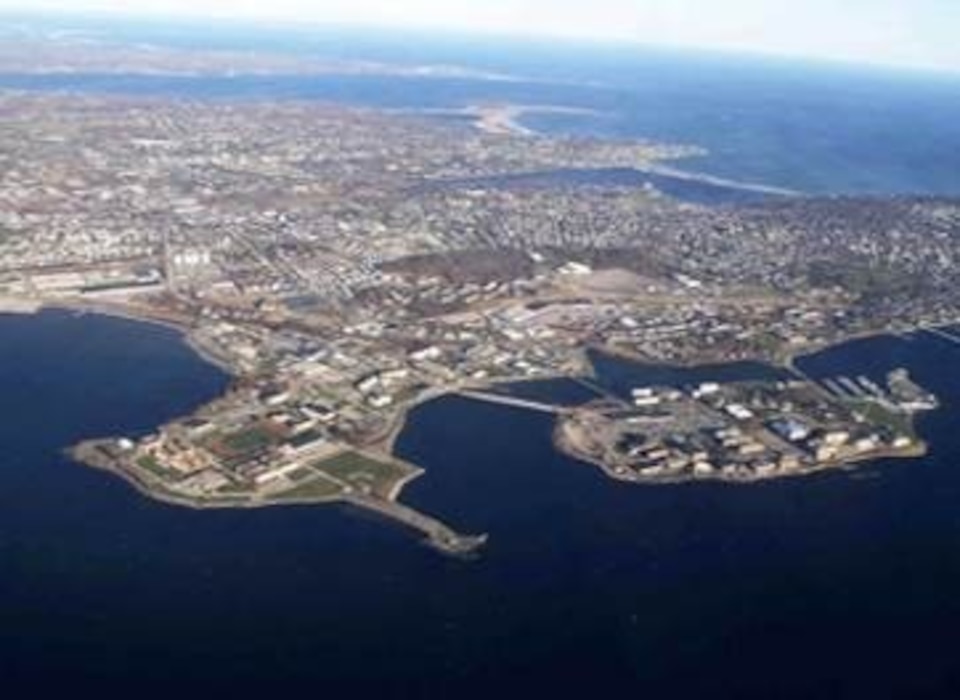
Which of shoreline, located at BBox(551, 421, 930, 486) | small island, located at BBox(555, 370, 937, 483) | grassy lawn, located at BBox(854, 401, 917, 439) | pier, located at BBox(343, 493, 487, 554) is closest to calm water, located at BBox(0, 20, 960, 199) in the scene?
small island, located at BBox(555, 370, 937, 483)

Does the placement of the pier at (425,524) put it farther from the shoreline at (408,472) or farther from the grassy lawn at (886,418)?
the grassy lawn at (886,418)

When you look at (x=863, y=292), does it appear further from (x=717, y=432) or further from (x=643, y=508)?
(x=643, y=508)

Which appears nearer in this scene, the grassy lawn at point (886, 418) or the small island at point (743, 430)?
the small island at point (743, 430)

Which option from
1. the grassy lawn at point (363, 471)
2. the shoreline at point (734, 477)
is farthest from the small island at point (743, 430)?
the grassy lawn at point (363, 471)

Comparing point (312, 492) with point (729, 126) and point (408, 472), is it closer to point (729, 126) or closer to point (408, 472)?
point (408, 472)

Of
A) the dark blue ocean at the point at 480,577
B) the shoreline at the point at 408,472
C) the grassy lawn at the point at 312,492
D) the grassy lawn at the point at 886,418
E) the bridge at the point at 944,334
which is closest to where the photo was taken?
the dark blue ocean at the point at 480,577

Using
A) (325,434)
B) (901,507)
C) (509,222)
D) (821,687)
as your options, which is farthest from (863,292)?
(821,687)

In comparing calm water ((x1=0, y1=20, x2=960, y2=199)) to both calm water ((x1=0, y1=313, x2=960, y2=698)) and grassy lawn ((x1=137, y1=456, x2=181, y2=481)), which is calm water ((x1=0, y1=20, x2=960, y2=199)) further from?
grassy lawn ((x1=137, y1=456, x2=181, y2=481))
